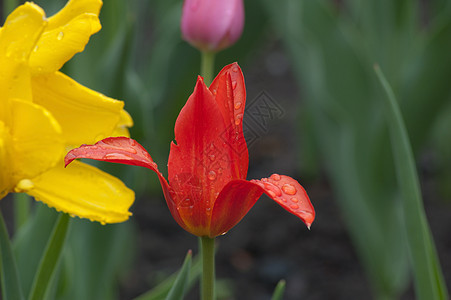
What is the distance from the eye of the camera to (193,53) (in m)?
1.83

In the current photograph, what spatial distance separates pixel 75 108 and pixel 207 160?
12 centimetres

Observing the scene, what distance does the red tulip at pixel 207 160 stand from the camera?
455mm

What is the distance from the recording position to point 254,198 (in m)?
0.48

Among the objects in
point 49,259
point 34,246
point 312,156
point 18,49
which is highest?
point 18,49

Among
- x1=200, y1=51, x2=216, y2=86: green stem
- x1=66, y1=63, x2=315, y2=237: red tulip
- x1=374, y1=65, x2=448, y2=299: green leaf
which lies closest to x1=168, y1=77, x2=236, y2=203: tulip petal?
x1=66, y1=63, x2=315, y2=237: red tulip

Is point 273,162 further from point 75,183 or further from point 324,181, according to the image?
point 75,183

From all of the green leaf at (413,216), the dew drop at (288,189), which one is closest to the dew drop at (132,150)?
the dew drop at (288,189)

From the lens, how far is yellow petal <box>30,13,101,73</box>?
1.61 ft

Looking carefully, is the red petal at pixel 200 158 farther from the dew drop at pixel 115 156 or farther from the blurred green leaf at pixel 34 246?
the blurred green leaf at pixel 34 246

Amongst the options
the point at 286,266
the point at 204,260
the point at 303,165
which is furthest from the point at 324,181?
the point at 204,260

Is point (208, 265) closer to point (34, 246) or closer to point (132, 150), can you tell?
point (132, 150)

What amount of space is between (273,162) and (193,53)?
2.37ft

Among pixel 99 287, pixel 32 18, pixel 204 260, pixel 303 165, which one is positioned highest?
pixel 32 18

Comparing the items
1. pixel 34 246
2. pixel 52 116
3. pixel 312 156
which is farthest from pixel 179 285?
pixel 312 156
